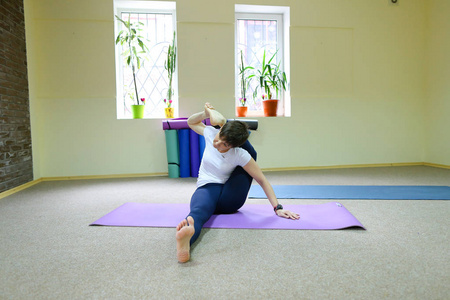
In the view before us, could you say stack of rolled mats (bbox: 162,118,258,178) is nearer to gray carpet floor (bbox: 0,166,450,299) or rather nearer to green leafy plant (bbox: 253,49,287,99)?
green leafy plant (bbox: 253,49,287,99)

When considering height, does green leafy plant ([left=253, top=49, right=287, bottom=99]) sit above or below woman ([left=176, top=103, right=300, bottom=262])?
above

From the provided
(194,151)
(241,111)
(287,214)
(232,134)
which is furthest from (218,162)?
(241,111)

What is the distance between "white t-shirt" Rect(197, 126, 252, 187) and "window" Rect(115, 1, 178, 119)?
243 centimetres

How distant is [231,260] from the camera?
1.56 m

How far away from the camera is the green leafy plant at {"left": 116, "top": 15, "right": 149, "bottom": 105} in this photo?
4137 mm

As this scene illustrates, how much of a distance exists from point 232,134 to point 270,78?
2992 mm

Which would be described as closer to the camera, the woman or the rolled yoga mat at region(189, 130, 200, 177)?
the woman

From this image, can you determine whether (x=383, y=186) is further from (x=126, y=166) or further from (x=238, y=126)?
(x=126, y=166)

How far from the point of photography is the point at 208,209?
195cm

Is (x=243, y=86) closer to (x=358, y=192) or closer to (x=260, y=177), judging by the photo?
(x=358, y=192)

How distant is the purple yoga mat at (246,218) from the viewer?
2.04 meters

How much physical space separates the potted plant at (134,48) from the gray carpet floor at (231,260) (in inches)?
81.0

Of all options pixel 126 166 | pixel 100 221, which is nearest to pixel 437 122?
pixel 126 166

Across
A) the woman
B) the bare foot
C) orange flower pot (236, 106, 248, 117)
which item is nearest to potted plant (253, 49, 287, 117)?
orange flower pot (236, 106, 248, 117)
